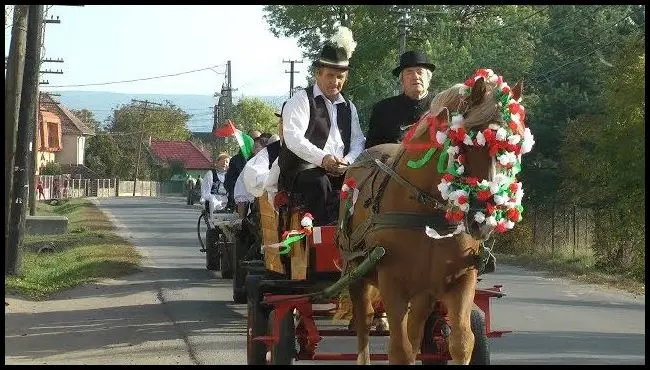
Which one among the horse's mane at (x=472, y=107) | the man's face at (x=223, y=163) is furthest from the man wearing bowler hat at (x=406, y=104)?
the man's face at (x=223, y=163)

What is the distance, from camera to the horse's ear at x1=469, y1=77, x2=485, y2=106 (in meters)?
7.31

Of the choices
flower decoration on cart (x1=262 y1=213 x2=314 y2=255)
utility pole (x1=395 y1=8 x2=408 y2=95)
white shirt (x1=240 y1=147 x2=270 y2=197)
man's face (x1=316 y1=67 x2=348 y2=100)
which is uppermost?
utility pole (x1=395 y1=8 x2=408 y2=95)

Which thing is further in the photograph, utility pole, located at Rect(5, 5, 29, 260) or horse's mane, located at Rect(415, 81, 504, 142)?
utility pole, located at Rect(5, 5, 29, 260)

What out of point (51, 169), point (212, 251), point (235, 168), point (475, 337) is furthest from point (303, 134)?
point (51, 169)

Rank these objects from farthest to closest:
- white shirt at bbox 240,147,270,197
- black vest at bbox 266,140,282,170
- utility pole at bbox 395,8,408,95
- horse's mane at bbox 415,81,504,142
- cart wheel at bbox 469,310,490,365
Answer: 1. utility pole at bbox 395,8,408,95
2. black vest at bbox 266,140,282,170
3. white shirt at bbox 240,147,270,197
4. cart wheel at bbox 469,310,490,365
5. horse's mane at bbox 415,81,504,142

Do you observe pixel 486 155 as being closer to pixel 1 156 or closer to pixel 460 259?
pixel 460 259

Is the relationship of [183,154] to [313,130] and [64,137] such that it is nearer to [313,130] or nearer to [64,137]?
[64,137]

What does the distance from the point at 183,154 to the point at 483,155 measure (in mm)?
125555

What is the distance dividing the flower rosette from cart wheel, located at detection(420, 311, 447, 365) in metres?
1.53

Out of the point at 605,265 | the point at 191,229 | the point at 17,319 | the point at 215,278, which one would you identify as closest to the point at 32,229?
the point at 191,229

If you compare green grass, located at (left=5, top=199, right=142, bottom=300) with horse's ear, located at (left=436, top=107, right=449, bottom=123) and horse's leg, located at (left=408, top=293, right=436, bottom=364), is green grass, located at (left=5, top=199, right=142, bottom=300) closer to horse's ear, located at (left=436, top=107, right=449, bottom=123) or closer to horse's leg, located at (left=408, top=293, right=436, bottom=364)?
horse's leg, located at (left=408, top=293, right=436, bottom=364)

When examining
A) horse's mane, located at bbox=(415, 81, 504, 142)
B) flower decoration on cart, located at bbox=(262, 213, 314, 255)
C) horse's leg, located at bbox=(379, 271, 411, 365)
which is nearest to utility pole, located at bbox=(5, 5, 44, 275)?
flower decoration on cart, located at bbox=(262, 213, 314, 255)

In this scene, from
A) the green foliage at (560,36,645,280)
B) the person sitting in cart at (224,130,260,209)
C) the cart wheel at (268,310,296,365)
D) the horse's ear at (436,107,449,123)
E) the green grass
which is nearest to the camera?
the horse's ear at (436,107,449,123)

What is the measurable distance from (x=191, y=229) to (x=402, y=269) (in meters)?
30.9
